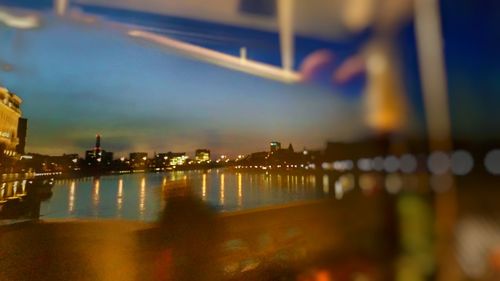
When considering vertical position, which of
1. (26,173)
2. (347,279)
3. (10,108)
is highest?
(10,108)

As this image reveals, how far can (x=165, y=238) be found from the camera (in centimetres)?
684

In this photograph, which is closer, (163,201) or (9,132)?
(163,201)

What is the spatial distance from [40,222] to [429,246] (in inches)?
312

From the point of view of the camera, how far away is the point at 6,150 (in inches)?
523

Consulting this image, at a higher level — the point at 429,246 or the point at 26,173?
the point at 26,173

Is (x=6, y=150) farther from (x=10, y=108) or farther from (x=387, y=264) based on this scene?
(x=387, y=264)

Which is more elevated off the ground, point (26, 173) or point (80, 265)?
point (26, 173)

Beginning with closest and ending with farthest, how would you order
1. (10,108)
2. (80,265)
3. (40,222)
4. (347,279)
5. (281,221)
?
(347,279) → (80,265) → (281,221) → (40,222) → (10,108)

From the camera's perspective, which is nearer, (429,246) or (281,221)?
(429,246)

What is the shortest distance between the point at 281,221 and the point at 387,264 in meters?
3.26

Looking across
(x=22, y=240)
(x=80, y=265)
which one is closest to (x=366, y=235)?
(x=80, y=265)

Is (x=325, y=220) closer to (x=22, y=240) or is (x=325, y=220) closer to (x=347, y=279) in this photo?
(x=347, y=279)

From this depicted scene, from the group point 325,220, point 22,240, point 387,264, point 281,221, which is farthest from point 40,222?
point 387,264

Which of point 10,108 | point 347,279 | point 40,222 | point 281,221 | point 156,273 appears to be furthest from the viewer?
point 10,108
